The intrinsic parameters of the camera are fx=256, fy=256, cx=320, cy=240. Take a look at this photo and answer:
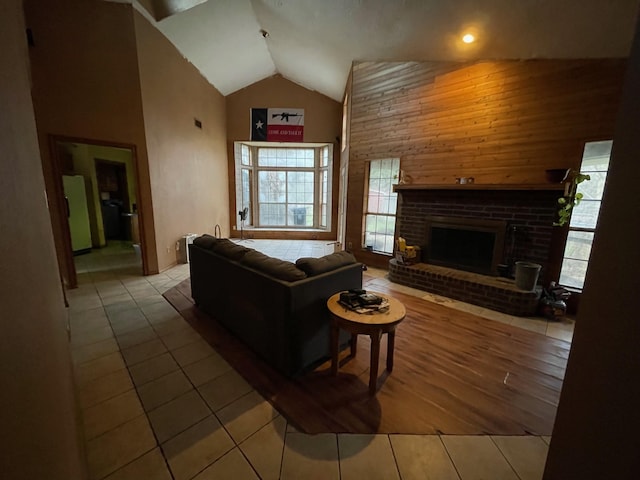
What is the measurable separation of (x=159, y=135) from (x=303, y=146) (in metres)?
4.26

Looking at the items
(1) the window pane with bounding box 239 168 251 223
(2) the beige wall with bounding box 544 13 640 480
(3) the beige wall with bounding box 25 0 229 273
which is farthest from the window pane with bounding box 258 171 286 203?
(2) the beige wall with bounding box 544 13 640 480

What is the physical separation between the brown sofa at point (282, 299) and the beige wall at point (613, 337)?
1.37m

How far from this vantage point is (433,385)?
6.15 ft

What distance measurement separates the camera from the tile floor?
1279 mm

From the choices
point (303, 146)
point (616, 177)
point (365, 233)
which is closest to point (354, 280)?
point (616, 177)

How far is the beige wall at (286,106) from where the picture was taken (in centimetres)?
692

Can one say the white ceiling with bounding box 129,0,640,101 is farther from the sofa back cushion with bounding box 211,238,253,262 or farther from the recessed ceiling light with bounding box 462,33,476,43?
the sofa back cushion with bounding box 211,238,253,262

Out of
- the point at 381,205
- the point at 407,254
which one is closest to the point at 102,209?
the point at 381,205

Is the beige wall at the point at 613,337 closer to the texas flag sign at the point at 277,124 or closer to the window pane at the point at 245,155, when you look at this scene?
the texas flag sign at the point at 277,124

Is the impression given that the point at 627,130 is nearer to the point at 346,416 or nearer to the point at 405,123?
the point at 346,416

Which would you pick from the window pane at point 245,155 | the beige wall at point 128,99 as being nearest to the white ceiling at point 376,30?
the beige wall at point 128,99

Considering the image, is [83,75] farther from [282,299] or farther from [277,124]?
[277,124]

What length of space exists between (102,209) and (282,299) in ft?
22.4

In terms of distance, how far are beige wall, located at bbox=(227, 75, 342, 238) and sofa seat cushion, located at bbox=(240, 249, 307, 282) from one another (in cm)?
579
